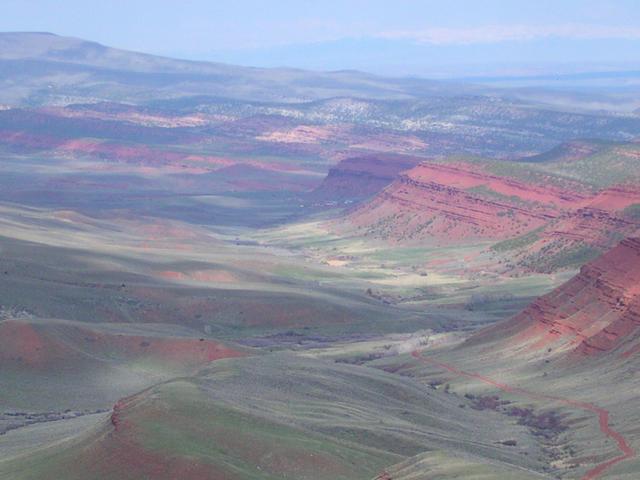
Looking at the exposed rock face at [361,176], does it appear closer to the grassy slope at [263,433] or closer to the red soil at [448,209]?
the red soil at [448,209]

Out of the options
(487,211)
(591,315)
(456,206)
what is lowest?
(456,206)

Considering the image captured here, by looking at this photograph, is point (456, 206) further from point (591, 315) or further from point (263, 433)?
point (263, 433)

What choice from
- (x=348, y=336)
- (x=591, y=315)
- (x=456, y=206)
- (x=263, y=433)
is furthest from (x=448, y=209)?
(x=263, y=433)

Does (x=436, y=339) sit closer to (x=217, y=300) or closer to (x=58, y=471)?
(x=217, y=300)

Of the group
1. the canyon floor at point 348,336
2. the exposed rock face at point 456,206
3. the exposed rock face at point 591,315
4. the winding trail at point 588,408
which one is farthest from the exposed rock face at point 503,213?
the winding trail at point 588,408

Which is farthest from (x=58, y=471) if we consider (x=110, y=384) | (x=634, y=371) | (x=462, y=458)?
(x=634, y=371)

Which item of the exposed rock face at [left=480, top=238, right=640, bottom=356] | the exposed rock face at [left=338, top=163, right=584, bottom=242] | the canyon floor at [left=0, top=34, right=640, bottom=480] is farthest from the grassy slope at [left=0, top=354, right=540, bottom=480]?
the exposed rock face at [left=338, top=163, right=584, bottom=242]

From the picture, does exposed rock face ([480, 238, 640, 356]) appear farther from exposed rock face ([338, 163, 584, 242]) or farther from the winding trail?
exposed rock face ([338, 163, 584, 242])
